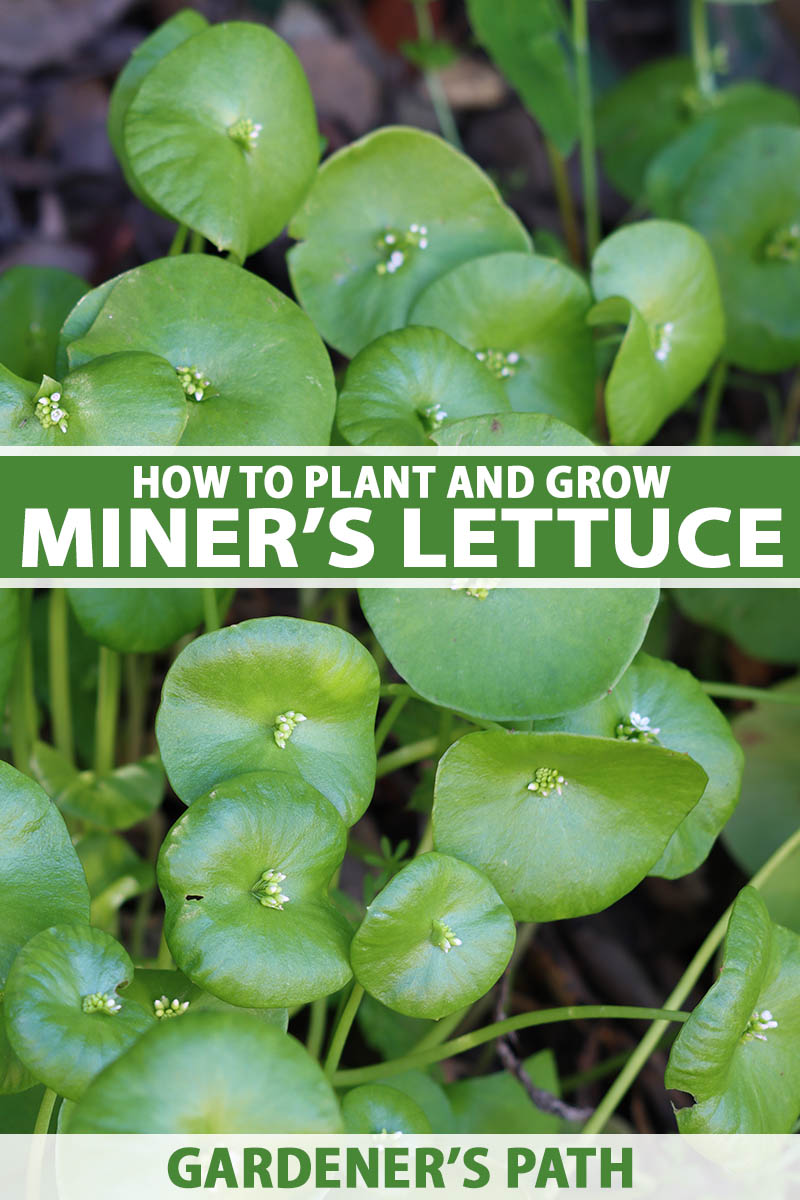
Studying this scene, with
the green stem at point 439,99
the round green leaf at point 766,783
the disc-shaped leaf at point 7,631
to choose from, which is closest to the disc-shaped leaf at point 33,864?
the disc-shaped leaf at point 7,631

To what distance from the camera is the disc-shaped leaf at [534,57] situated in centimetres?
141

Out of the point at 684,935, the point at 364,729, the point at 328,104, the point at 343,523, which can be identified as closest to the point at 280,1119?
the point at 364,729

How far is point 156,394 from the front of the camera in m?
0.80

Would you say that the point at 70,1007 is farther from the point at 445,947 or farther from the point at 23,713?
the point at 23,713

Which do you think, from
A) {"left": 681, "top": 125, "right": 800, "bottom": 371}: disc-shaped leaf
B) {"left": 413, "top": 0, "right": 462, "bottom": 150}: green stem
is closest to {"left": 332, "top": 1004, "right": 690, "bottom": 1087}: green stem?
{"left": 681, "top": 125, "right": 800, "bottom": 371}: disc-shaped leaf

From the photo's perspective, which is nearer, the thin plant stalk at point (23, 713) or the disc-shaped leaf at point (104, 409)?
the disc-shaped leaf at point (104, 409)

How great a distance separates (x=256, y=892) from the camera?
0.77m

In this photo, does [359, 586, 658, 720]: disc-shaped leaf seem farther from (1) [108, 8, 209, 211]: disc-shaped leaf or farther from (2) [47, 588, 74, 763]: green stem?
(1) [108, 8, 209, 211]: disc-shaped leaf

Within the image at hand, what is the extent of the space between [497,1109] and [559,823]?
34cm

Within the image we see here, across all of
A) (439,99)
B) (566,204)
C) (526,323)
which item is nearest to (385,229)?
(526,323)

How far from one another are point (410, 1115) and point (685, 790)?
299 millimetres

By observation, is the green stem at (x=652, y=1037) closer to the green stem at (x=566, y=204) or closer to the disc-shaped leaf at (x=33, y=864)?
the disc-shaped leaf at (x=33, y=864)

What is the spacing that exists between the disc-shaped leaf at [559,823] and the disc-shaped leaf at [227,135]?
19.1 inches

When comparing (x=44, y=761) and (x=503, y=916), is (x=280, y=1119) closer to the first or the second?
(x=503, y=916)
